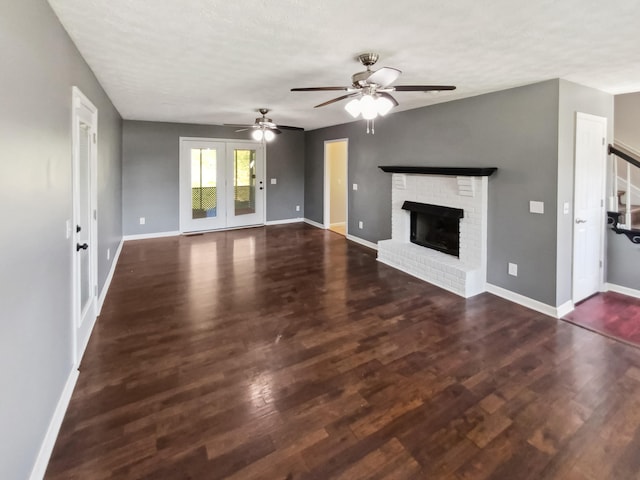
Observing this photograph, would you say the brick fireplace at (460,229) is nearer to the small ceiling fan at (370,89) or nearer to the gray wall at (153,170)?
the small ceiling fan at (370,89)

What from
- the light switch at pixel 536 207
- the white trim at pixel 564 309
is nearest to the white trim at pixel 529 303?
the white trim at pixel 564 309

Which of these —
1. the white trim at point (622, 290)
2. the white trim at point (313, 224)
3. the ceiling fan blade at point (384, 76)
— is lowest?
the white trim at point (622, 290)

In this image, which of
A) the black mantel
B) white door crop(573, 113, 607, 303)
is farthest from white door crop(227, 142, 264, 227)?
white door crop(573, 113, 607, 303)

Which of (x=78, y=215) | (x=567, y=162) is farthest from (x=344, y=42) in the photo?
(x=567, y=162)

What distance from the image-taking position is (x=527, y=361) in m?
2.74

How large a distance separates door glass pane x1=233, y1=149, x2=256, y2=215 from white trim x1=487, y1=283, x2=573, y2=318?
5622 millimetres

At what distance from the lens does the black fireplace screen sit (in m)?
4.65

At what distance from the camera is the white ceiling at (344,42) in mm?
2012

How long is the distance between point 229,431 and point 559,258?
346 centimetres

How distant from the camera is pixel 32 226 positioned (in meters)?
1.70

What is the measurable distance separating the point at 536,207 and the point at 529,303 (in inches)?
40.8

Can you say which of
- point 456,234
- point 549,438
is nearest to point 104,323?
point 549,438

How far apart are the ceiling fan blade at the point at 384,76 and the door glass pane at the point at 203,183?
571 centimetres

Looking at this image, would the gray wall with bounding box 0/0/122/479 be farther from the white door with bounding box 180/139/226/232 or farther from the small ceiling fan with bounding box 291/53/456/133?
the white door with bounding box 180/139/226/232
